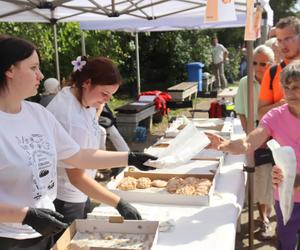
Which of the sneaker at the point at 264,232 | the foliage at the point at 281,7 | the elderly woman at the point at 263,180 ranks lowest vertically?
the sneaker at the point at 264,232

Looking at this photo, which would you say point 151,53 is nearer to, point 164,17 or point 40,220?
point 164,17

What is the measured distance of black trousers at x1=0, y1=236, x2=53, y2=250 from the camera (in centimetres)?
147

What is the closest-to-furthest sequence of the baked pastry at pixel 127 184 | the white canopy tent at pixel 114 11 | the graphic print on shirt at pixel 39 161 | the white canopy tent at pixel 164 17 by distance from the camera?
1. the graphic print on shirt at pixel 39 161
2. the baked pastry at pixel 127 184
3. the white canopy tent at pixel 114 11
4. the white canopy tent at pixel 164 17

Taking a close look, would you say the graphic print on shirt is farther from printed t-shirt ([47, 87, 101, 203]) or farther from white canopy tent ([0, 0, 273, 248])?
white canopy tent ([0, 0, 273, 248])

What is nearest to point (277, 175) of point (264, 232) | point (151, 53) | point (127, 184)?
point (127, 184)

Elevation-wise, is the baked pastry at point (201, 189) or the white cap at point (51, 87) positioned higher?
the white cap at point (51, 87)

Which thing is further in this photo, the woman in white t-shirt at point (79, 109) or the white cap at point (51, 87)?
the white cap at point (51, 87)

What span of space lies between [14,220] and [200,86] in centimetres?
1153

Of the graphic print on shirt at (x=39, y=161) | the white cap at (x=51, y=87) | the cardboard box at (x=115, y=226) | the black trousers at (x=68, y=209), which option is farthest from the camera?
the white cap at (x=51, y=87)

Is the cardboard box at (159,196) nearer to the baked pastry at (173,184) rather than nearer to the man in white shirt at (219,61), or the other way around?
the baked pastry at (173,184)

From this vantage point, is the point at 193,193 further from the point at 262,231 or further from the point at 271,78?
the point at 262,231

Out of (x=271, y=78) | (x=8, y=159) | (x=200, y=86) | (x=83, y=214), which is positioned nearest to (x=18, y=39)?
(x=8, y=159)

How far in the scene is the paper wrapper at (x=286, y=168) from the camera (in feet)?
5.44

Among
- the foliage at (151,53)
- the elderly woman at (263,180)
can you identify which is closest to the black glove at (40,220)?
the elderly woman at (263,180)
